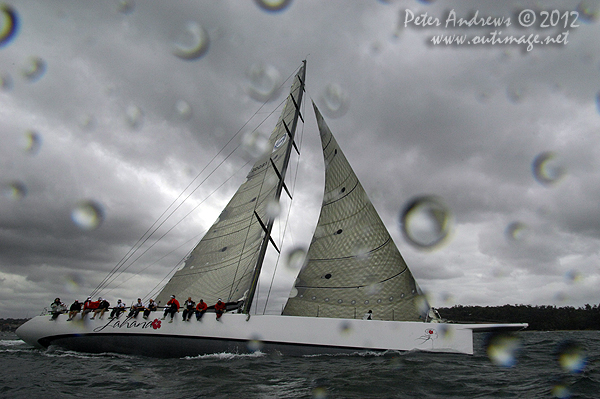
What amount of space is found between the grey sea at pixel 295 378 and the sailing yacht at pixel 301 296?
462 mm

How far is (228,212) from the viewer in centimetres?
1600

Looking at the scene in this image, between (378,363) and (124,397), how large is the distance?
559cm

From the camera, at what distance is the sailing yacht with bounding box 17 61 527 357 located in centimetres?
999

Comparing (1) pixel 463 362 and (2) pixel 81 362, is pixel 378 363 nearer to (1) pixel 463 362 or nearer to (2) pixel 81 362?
(1) pixel 463 362

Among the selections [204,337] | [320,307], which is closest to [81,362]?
[204,337]

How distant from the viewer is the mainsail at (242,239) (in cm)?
1252

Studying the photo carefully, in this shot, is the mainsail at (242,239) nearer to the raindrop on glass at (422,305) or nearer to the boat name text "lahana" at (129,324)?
the boat name text "lahana" at (129,324)

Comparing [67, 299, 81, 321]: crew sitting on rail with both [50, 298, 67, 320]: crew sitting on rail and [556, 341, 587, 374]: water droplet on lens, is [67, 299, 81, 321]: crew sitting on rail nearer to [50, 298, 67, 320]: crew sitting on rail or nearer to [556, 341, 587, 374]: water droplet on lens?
[50, 298, 67, 320]: crew sitting on rail

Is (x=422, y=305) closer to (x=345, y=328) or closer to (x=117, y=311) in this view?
(x=345, y=328)

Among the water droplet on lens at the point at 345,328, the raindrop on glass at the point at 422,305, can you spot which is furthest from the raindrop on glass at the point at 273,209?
the raindrop on glass at the point at 422,305

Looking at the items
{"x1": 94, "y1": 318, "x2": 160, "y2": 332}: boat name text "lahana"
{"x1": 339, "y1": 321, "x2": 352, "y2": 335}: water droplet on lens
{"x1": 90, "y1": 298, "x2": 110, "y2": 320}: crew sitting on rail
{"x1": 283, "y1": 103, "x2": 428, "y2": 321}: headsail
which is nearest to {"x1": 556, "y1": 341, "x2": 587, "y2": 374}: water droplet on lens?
{"x1": 283, "y1": 103, "x2": 428, "y2": 321}: headsail

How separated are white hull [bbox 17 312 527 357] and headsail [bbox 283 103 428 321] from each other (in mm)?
1235

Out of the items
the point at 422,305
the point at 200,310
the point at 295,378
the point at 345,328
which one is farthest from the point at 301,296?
the point at 295,378

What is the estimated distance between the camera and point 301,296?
12.4 meters
